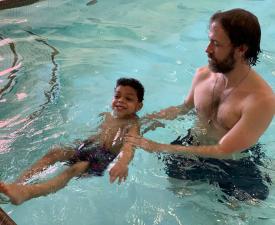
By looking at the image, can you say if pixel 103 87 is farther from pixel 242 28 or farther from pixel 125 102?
pixel 242 28

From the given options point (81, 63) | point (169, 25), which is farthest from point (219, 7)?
→ point (81, 63)

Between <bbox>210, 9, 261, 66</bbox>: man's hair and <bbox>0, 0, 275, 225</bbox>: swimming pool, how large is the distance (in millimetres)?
969

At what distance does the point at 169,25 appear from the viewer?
703 centimetres

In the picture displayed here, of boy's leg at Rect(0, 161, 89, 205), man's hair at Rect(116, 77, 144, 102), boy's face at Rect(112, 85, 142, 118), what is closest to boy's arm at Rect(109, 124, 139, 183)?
boy's leg at Rect(0, 161, 89, 205)

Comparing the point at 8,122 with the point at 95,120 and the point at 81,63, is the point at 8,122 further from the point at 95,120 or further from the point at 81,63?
the point at 81,63

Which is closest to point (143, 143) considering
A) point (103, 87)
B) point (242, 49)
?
point (242, 49)

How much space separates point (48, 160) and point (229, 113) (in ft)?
3.82

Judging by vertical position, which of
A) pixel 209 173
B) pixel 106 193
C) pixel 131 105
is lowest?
pixel 106 193

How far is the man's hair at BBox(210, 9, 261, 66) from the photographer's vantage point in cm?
269

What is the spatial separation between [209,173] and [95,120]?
140 centimetres

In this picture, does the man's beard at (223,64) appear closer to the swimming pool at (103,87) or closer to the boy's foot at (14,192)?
the swimming pool at (103,87)

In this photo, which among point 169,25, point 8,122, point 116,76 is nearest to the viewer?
point 8,122

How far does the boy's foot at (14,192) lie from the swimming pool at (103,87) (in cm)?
54

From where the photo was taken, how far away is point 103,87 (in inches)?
193
